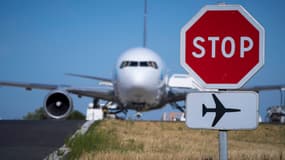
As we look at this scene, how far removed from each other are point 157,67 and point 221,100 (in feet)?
58.0

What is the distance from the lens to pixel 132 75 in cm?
1986

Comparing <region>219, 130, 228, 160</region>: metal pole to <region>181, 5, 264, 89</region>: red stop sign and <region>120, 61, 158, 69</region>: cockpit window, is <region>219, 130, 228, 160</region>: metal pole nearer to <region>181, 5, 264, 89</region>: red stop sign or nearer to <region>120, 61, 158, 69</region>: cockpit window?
<region>181, 5, 264, 89</region>: red stop sign

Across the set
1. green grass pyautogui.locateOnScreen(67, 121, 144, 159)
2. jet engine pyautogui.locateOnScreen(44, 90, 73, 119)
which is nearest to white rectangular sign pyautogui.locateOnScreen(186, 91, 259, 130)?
green grass pyautogui.locateOnScreen(67, 121, 144, 159)

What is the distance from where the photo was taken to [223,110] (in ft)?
10.3

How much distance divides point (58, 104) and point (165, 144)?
1435cm

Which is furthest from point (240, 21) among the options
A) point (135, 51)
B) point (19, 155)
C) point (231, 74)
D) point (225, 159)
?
point (135, 51)

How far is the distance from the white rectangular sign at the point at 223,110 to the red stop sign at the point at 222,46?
0.08 m

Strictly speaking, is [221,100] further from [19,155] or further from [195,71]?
[19,155]

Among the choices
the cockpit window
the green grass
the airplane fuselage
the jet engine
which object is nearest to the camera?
the green grass

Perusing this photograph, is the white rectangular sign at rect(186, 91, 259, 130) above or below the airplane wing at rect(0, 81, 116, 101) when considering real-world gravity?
below

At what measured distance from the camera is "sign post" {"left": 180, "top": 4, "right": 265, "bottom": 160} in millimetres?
3152

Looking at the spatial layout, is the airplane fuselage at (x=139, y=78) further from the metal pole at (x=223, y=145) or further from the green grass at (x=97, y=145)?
the metal pole at (x=223, y=145)

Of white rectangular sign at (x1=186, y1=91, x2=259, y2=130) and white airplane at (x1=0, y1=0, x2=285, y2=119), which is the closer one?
white rectangular sign at (x1=186, y1=91, x2=259, y2=130)

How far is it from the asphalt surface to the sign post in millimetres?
4267
